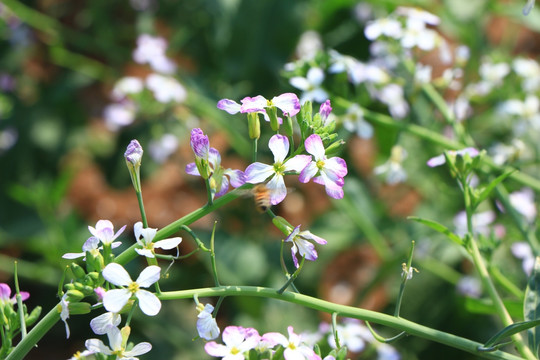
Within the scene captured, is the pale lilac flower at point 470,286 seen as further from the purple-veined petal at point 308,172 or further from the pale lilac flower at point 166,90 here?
the purple-veined petal at point 308,172

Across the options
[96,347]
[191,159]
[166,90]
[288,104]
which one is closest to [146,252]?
[96,347]

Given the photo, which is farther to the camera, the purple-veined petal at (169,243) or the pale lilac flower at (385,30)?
the pale lilac flower at (385,30)

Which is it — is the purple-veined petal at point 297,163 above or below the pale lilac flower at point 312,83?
below

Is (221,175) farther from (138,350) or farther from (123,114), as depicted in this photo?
(123,114)

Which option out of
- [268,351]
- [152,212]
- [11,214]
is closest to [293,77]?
[268,351]

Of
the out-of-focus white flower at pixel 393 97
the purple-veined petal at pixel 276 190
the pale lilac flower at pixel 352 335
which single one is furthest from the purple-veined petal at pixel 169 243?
the out-of-focus white flower at pixel 393 97

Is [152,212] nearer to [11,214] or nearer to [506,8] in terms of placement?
[11,214]
